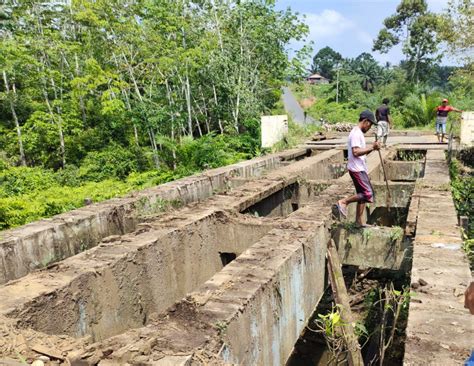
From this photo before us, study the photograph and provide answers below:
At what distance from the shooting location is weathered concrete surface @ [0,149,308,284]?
15.6 ft

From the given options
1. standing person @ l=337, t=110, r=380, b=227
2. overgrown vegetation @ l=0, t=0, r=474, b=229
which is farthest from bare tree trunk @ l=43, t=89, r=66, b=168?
standing person @ l=337, t=110, r=380, b=227

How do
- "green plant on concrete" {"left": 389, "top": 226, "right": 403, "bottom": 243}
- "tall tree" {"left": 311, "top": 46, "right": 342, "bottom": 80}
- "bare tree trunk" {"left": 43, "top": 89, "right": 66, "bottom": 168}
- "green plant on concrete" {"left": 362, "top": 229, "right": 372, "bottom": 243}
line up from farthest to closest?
1. "tall tree" {"left": 311, "top": 46, "right": 342, "bottom": 80}
2. "bare tree trunk" {"left": 43, "top": 89, "right": 66, "bottom": 168}
3. "green plant on concrete" {"left": 362, "top": 229, "right": 372, "bottom": 243}
4. "green plant on concrete" {"left": 389, "top": 226, "right": 403, "bottom": 243}

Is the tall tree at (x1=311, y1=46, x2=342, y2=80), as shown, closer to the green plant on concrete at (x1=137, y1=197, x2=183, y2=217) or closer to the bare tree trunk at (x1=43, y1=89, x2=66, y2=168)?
the bare tree trunk at (x1=43, y1=89, x2=66, y2=168)

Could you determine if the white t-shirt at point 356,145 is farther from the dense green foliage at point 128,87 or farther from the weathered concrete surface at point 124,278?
the dense green foliage at point 128,87

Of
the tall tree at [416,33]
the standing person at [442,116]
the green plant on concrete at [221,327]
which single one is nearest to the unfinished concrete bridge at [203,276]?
the green plant on concrete at [221,327]

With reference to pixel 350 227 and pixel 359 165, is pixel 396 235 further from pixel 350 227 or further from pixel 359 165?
pixel 359 165

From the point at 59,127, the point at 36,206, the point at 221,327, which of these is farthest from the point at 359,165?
the point at 59,127

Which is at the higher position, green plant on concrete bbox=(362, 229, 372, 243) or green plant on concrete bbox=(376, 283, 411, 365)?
green plant on concrete bbox=(362, 229, 372, 243)

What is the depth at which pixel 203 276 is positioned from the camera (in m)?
5.50

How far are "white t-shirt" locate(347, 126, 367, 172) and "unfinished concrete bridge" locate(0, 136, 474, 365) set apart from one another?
0.67m

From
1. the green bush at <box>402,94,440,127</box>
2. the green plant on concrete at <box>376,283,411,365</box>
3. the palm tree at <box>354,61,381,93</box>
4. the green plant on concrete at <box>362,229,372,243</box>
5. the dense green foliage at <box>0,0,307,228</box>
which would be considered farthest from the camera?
the palm tree at <box>354,61,381,93</box>

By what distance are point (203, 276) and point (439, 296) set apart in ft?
9.90

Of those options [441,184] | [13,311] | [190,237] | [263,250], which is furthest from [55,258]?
[441,184]

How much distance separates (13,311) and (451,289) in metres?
3.50
